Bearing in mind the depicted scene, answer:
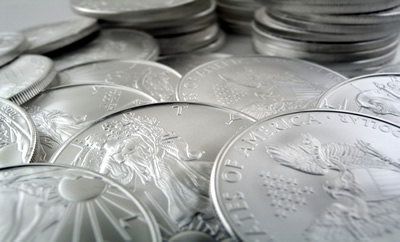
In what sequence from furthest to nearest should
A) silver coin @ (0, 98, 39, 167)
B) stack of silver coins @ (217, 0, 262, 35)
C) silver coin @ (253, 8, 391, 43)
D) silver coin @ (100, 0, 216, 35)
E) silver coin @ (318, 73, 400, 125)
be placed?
stack of silver coins @ (217, 0, 262, 35) < silver coin @ (100, 0, 216, 35) < silver coin @ (253, 8, 391, 43) < silver coin @ (318, 73, 400, 125) < silver coin @ (0, 98, 39, 167)

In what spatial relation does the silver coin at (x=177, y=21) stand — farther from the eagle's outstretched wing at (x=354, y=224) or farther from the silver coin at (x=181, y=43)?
the eagle's outstretched wing at (x=354, y=224)

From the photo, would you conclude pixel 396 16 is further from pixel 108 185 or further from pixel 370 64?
pixel 108 185

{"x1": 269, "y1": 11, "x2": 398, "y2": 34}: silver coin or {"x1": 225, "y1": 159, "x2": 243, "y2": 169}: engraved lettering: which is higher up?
{"x1": 269, "y1": 11, "x2": 398, "y2": 34}: silver coin

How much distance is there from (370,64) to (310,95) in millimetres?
451

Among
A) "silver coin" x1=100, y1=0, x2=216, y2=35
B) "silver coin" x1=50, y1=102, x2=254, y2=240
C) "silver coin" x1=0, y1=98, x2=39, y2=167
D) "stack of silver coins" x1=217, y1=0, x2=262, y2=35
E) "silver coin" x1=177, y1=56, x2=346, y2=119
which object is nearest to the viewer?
"silver coin" x1=50, y1=102, x2=254, y2=240

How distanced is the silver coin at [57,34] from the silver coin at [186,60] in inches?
14.3

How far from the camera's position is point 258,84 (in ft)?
3.81

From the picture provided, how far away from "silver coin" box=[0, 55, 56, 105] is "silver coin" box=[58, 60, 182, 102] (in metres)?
0.08

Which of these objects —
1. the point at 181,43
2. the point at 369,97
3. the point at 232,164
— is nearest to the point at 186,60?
the point at 181,43

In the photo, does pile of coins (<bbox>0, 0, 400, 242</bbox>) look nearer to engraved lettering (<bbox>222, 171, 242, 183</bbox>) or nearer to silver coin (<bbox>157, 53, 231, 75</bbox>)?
engraved lettering (<bbox>222, 171, 242, 183</bbox>)

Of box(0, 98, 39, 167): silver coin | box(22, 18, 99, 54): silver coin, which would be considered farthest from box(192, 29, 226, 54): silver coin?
box(0, 98, 39, 167): silver coin

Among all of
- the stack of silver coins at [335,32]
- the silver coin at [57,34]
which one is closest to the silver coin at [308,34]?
the stack of silver coins at [335,32]

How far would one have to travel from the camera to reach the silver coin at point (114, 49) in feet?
4.87

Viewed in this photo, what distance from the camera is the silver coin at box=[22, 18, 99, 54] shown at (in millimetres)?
1453
